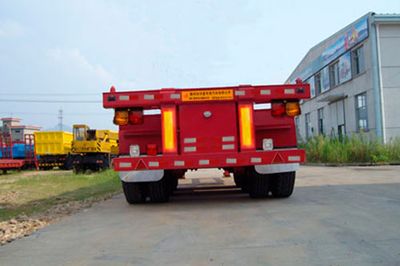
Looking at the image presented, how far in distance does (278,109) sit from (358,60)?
22.7 m

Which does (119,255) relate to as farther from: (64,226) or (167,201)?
(167,201)

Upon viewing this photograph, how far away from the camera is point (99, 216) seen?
7.38 metres

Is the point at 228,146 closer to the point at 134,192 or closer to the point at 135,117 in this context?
the point at 135,117

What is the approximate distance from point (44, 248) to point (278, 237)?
8.87 feet

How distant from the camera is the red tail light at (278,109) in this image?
798 cm

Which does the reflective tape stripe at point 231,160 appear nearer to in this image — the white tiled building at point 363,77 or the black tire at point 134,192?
the black tire at point 134,192

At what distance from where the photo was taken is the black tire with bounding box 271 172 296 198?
8.23m

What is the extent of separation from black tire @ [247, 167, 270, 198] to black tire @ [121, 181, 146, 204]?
83.3 inches

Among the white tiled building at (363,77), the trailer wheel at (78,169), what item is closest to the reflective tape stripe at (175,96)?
the trailer wheel at (78,169)

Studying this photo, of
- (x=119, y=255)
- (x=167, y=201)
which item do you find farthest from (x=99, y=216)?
(x=119, y=255)

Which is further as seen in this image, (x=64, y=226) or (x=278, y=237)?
(x=64, y=226)

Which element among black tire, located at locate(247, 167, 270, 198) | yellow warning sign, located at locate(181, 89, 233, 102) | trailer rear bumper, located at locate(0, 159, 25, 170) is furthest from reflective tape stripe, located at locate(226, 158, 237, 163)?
trailer rear bumper, located at locate(0, 159, 25, 170)

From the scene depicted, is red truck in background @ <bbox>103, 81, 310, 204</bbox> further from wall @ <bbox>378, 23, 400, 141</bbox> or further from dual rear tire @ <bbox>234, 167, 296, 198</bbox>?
wall @ <bbox>378, 23, 400, 141</bbox>

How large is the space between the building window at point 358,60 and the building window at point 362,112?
1.59 metres
